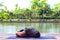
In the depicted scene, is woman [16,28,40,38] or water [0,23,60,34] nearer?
woman [16,28,40,38]

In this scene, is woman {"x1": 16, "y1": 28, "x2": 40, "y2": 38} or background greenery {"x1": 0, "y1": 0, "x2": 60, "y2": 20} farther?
background greenery {"x1": 0, "y1": 0, "x2": 60, "y2": 20}

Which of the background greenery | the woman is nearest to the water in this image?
the background greenery

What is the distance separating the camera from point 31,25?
138 inches

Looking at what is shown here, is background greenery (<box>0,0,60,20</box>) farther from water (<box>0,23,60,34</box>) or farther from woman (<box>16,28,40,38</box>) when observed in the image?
woman (<box>16,28,40,38</box>)

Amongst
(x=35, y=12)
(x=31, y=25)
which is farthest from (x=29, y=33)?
(x=35, y=12)

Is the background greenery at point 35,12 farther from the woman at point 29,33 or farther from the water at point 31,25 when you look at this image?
Answer: the woman at point 29,33

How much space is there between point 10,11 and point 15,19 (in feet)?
0.57

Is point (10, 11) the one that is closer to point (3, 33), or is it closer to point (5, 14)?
point (5, 14)

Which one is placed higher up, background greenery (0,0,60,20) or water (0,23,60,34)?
background greenery (0,0,60,20)

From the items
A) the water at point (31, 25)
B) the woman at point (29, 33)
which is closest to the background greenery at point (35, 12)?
the water at point (31, 25)

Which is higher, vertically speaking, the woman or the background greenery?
the background greenery

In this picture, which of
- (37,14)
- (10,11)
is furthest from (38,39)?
(10,11)

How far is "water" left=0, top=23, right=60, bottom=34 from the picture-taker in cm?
351

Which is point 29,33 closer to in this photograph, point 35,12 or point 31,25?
point 31,25
